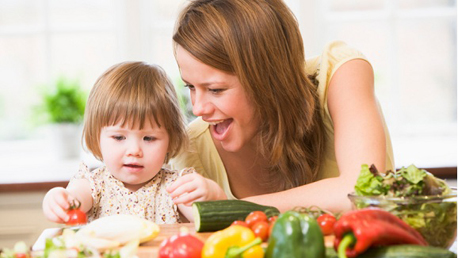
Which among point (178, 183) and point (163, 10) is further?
point (163, 10)

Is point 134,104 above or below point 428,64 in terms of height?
below

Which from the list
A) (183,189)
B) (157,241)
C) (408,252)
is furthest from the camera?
(183,189)

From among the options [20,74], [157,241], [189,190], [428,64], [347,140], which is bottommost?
[157,241]

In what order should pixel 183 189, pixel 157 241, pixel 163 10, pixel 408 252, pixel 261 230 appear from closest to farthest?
pixel 408 252 → pixel 261 230 → pixel 157 241 → pixel 183 189 → pixel 163 10

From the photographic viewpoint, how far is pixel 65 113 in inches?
159

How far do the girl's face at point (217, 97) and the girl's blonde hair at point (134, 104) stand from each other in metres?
0.15

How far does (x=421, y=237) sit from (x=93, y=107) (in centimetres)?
120

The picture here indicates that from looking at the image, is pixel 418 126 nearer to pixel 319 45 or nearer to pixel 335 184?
pixel 319 45

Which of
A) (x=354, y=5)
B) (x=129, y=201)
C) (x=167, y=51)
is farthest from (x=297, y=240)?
(x=354, y=5)

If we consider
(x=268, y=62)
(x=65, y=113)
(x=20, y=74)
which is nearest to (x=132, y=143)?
(x=268, y=62)

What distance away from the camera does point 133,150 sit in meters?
2.02

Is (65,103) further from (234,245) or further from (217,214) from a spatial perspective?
(234,245)

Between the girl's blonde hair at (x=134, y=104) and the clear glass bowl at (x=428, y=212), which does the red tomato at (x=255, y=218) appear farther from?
the girl's blonde hair at (x=134, y=104)

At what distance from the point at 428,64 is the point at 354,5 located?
63cm
